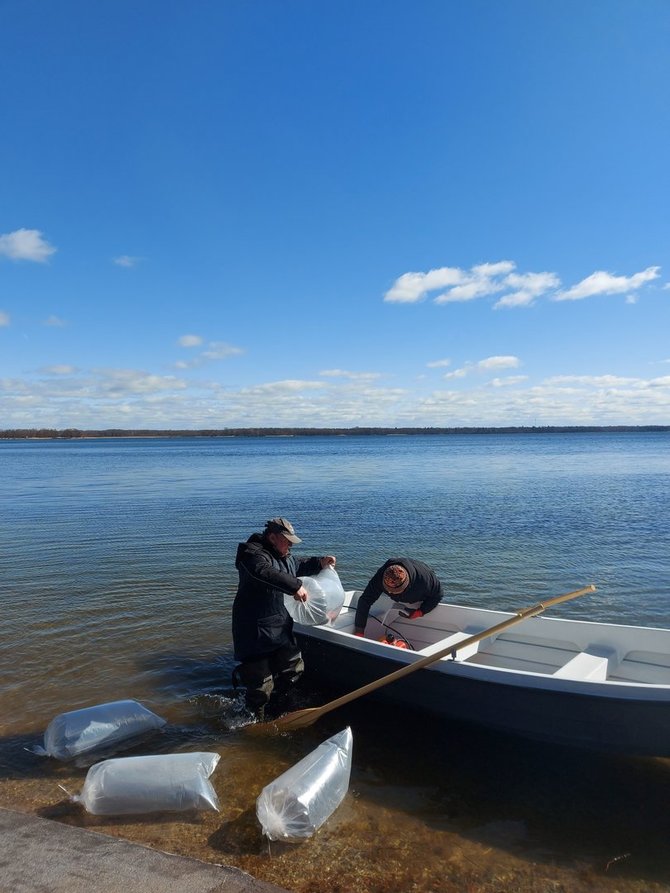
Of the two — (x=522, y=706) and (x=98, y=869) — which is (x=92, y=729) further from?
(x=522, y=706)

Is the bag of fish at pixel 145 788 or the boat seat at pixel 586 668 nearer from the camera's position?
the bag of fish at pixel 145 788

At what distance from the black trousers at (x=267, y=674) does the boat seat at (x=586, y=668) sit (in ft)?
8.95

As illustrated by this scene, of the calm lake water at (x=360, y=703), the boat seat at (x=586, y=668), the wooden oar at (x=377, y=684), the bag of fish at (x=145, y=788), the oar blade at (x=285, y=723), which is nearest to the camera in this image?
Answer: the calm lake water at (x=360, y=703)

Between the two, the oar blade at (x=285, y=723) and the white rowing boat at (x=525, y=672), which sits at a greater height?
the white rowing boat at (x=525, y=672)

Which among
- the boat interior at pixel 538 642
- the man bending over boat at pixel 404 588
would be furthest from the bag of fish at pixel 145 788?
the man bending over boat at pixel 404 588

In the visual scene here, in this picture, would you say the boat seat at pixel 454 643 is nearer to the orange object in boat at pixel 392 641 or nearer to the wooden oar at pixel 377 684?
the wooden oar at pixel 377 684

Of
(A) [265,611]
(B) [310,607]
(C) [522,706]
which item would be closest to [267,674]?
(A) [265,611]

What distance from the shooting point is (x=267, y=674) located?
261 inches

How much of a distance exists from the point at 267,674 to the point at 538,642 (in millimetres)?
3206

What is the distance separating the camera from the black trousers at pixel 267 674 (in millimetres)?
6559

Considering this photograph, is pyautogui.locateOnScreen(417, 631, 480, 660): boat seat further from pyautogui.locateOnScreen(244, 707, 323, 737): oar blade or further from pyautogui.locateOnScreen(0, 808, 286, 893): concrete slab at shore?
pyautogui.locateOnScreen(0, 808, 286, 893): concrete slab at shore

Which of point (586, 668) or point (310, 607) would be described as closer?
point (586, 668)

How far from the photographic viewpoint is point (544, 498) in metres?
27.2

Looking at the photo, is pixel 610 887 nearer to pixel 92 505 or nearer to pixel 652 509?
pixel 652 509
